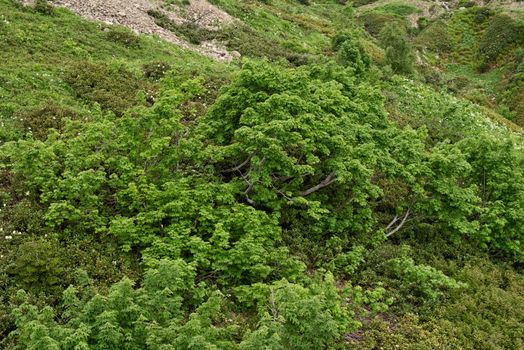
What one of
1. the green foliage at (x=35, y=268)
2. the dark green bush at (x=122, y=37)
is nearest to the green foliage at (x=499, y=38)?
the dark green bush at (x=122, y=37)

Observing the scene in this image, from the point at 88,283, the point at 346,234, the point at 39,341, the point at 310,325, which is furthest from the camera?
the point at 346,234

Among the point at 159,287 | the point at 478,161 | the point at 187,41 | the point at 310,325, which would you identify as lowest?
the point at 187,41

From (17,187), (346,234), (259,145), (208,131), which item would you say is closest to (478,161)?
(346,234)

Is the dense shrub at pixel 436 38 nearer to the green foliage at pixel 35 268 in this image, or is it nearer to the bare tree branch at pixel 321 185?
the bare tree branch at pixel 321 185

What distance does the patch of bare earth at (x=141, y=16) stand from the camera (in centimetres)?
2758

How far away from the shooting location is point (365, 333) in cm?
1136

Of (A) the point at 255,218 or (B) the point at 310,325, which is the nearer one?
(B) the point at 310,325

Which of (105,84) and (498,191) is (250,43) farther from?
(498,191)

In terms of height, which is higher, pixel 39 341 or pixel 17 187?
pixel 39 341

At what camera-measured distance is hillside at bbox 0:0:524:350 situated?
9102mm

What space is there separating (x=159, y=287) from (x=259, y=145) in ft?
16.6

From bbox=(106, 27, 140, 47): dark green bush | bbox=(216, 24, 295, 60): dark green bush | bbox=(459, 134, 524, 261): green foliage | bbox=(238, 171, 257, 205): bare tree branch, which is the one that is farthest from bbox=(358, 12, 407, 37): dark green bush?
bbox=(238, 171, 257, 205): bare tree branch

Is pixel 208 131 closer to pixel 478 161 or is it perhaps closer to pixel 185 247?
pixel 185 247

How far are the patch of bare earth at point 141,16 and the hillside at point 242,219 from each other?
6.91 m
